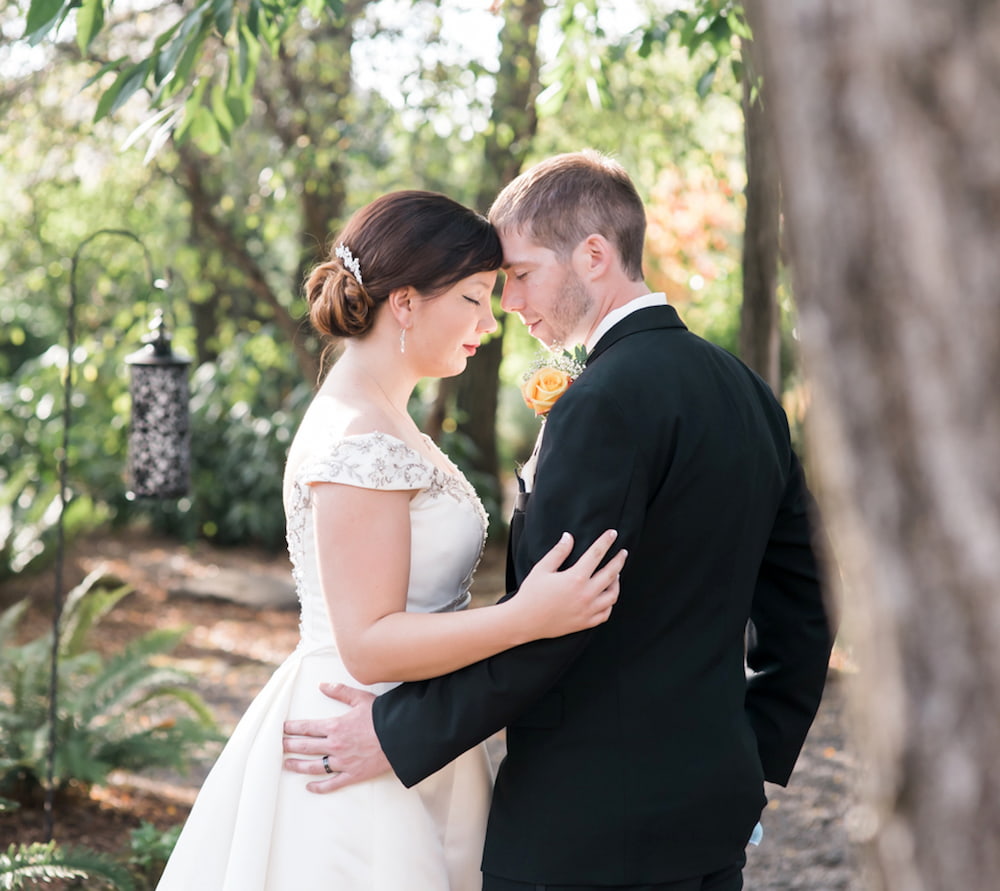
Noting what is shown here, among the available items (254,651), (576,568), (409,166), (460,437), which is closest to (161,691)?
(254,651)

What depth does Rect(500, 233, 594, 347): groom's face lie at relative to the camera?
2.36 m

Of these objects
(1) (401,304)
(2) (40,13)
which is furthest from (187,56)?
(1) (401,304)

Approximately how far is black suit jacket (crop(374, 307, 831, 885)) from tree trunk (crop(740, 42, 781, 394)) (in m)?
2.93

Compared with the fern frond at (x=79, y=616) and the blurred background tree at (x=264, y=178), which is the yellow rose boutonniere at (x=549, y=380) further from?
the fern frond at (x=79, y=616)

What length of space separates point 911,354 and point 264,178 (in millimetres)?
7130

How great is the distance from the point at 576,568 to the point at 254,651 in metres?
6.93

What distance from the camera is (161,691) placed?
17.7 ft

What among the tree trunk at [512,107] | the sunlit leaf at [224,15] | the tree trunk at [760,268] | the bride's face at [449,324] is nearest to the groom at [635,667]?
the bride's face at [449,324]

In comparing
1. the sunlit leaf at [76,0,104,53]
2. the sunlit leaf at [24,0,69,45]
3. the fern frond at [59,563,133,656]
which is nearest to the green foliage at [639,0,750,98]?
the sunlit leaf at [76,0,104,53]

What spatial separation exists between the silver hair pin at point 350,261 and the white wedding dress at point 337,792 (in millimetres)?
362

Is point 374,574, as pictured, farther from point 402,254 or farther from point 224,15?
point 224,15

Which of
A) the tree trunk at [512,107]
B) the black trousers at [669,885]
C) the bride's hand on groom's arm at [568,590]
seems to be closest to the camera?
the bride's hand on groom's arm at [568,590]

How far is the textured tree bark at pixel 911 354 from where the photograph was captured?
0.79m

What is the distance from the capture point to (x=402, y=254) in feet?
8.08
